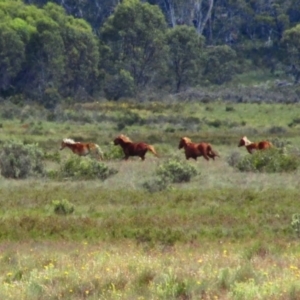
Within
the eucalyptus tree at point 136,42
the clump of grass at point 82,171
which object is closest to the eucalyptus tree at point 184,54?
the eucalyptus tree at point 136,42

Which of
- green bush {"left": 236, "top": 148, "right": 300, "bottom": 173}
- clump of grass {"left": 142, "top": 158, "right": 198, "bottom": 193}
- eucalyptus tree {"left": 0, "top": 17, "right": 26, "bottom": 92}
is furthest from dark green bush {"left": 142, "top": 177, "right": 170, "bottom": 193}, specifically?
eucalyptus tree {"left": 0, "top": 17, "right": 26, "bottom": 92}

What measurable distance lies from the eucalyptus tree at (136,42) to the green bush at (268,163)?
53.2m

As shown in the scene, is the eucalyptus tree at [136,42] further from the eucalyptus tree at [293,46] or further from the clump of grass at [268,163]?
the clump of grass at [268,163]

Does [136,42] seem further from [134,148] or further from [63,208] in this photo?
[63,208]

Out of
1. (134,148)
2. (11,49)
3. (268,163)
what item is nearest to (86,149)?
(134,148)

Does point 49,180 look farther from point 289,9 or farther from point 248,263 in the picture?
point 289,9

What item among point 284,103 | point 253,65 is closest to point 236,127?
point 284,103

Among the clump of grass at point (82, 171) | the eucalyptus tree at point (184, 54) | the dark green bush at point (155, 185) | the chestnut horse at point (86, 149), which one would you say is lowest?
the chestnut horse at point (86, 149)

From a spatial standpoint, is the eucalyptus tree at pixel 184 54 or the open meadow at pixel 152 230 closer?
the open meadow at pixel 152 230

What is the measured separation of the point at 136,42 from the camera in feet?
273

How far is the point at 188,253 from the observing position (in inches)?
548

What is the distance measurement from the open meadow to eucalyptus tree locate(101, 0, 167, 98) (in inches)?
1822

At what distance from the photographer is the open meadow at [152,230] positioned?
35.2 ft

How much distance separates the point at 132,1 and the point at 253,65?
1806cm
